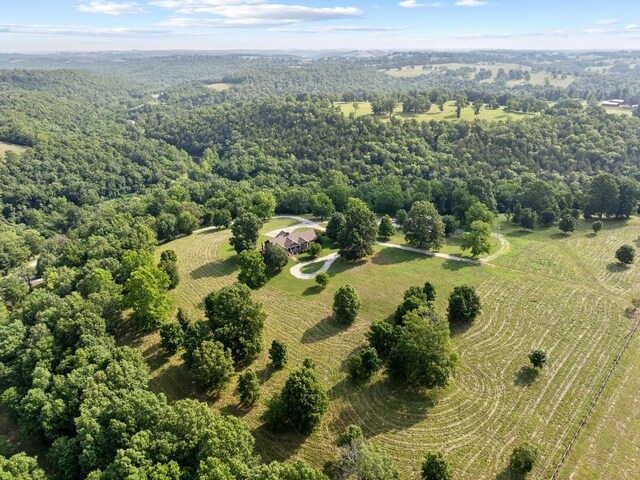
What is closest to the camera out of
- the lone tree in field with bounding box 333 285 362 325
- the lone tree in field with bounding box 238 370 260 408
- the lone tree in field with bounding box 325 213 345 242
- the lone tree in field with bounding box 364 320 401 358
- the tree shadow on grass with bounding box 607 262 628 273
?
the lone tree in field with bounding box 238 370 260 408

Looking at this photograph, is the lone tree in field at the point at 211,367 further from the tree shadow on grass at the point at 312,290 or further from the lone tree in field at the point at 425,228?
the lone tree in field at the point at 425,228

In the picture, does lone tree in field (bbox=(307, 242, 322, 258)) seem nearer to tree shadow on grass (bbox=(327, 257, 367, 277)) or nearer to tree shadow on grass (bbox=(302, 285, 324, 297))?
tree shadow on grass (bbox=(327, 257, 367, 277))

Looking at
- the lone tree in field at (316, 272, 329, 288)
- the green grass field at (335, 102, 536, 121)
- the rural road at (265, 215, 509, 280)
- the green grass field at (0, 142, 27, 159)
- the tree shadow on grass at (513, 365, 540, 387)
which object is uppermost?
the green grass field at (335, 102, 536, 121)

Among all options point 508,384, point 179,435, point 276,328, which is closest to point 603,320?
point 508,384

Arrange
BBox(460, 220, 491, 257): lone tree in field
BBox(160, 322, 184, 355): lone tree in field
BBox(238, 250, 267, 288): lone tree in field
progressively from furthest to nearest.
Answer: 1. BBox(460, 220, 491, 257): lone tree in field
2. BBox(238, 250, 267, 288): lone tree in field
3. BBox(160, 322, 184, 355): lone tree in field

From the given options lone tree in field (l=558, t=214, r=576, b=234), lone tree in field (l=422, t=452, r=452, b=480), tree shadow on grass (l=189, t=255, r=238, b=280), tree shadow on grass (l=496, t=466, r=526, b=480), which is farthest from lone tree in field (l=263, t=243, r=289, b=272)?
lone tree in field (l=558, t=214, r=576, b=234)

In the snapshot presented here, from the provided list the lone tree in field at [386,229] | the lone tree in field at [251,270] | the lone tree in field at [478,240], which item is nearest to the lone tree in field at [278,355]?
the lone tree in field at [251,270]
